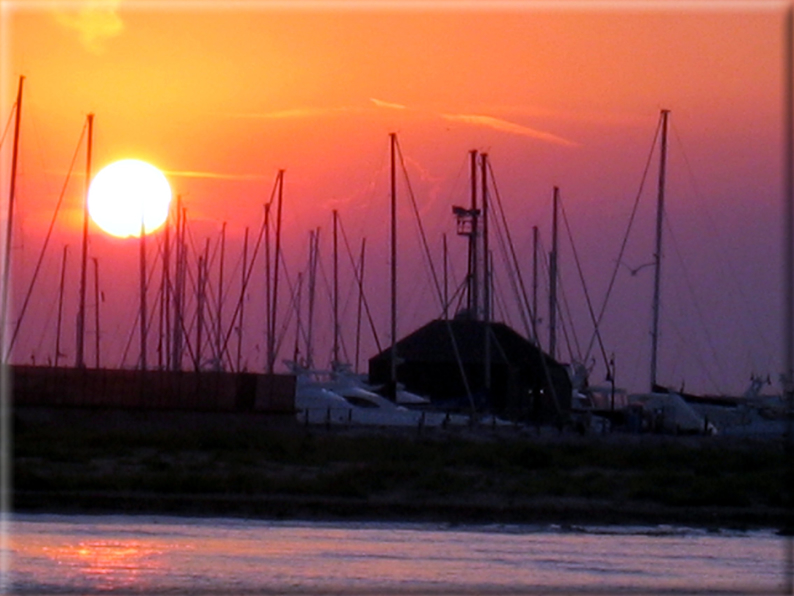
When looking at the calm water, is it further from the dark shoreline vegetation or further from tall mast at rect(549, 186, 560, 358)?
tall mast at rect(549, 186, 560, 358)

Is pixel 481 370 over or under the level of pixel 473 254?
under

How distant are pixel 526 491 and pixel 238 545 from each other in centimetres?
869

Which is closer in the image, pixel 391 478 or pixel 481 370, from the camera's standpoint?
pixel 391 478

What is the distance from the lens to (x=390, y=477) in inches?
984

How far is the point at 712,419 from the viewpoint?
54.0 metres

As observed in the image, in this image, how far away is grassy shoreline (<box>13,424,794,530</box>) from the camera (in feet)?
69.9

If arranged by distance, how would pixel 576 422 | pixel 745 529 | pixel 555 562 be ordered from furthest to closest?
pixel 576 422
pixel 745 529
pixel 555 562

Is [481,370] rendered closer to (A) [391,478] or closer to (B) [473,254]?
(B) [473,254]

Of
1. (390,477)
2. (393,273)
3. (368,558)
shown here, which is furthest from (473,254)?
(368,558)

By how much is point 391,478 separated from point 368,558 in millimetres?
9698

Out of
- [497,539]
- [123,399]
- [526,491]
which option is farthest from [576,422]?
[497,539]

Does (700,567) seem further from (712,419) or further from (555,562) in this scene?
(712,419)

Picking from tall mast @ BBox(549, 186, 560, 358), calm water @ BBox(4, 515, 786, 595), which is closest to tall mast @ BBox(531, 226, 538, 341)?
tall mast @ BBox(549, 186, 560, 358)

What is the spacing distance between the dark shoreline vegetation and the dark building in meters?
15.7
